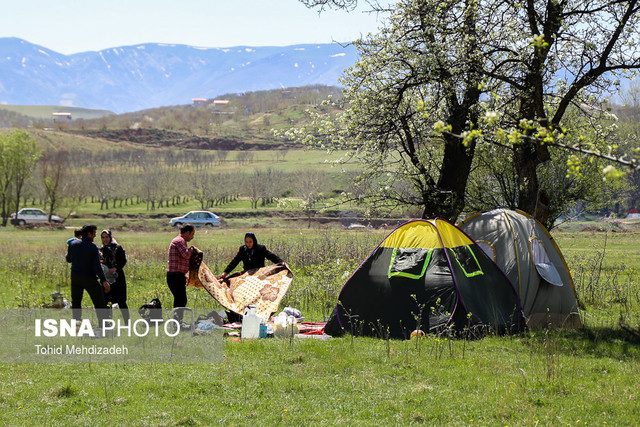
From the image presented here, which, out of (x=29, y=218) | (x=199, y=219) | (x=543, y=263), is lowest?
(x=29, y=218)

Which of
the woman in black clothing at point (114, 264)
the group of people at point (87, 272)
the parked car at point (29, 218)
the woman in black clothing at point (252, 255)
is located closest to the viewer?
the group of people at point (87, 272)

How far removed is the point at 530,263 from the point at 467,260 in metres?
1.65

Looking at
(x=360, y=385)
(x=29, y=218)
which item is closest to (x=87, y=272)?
(x=360, y=385)

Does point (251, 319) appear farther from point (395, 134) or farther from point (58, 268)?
point (58, 268)

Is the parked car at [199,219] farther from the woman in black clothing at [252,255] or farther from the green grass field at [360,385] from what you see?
the green grass field at [360,385]

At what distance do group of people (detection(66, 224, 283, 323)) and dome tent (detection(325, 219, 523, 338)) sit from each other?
243cm

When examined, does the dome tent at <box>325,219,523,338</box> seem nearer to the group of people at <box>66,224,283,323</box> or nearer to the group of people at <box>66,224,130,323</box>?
the group of people at <box>66,224,283,323</box>

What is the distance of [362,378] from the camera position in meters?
8.59

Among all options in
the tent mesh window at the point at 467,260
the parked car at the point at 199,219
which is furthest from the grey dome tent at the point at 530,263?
the parked car at the point at 199,219

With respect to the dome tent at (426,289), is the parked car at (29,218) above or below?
below

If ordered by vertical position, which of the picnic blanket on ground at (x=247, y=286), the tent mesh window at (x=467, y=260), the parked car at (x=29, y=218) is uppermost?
the tent mesh window at (x=467, y=260)

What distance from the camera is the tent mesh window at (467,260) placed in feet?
37.7

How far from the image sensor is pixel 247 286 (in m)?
13.0

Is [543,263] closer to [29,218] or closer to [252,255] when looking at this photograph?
[252,255]
